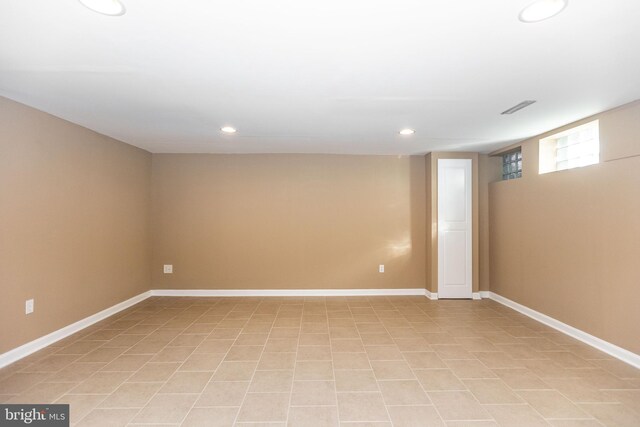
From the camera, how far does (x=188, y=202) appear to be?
16.0 feet

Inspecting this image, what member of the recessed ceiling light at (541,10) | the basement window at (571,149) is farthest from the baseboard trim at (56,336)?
the basement window at (571,149)

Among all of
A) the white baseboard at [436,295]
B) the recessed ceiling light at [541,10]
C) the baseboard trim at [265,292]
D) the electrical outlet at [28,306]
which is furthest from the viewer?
the baseboard trim at [265,292]

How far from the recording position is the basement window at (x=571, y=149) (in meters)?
3.16

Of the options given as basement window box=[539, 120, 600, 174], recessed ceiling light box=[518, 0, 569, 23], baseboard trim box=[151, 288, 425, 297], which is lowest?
baseboard trim box=[151, 288, 425, 297]

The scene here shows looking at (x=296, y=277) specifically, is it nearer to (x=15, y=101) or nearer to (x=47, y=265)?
(x=47, y=265)

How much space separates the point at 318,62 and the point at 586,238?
317cm

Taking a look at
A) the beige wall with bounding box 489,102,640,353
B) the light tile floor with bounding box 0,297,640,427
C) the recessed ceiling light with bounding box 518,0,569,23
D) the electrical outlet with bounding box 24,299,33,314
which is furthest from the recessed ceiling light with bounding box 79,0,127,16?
the beige wall with bounding box 489,102,640,353

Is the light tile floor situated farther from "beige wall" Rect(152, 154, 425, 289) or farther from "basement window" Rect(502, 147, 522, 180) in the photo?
"basement window" Rect(502, 147, 522, 180)

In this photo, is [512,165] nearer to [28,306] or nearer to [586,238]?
[586,238]

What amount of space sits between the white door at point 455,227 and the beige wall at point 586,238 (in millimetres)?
577

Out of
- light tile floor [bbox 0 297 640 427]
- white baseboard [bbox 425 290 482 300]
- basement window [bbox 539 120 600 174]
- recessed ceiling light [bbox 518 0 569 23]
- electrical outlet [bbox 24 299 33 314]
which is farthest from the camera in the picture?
white baseboard [bbox 425 290 482 300]

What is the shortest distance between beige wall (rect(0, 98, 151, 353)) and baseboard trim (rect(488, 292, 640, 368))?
210 inches

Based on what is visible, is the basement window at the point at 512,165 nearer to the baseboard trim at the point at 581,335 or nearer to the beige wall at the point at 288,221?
the beige wall at the point at 288,221

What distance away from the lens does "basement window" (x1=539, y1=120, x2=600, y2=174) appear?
3160 millimetres
